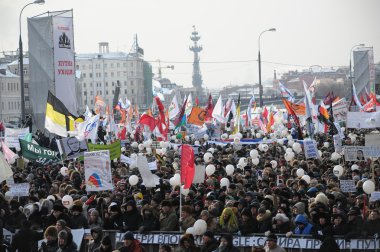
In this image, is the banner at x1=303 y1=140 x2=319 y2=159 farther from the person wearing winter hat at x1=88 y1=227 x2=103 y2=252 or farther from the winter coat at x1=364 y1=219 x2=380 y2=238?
the person wearing winter hat at x1=88 y1=227 x2=103 y2=252

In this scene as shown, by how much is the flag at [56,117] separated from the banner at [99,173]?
384 inches

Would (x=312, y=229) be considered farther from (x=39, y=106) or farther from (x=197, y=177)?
(x=39, y=106)

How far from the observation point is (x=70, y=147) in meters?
22.8

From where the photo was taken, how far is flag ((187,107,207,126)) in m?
38.1

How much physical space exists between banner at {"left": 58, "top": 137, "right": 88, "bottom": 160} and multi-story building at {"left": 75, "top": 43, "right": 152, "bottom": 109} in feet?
494

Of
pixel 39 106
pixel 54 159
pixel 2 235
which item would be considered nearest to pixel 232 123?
pixel 39 106

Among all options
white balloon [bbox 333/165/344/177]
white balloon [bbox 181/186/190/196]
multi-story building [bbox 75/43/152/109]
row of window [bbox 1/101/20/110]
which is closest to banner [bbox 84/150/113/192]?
white balloon [bbox 181/186/190/196]

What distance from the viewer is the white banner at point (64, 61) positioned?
38312 millimetres

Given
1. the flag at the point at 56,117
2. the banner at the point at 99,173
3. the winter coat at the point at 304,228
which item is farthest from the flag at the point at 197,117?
the winter coat at the point at 304,228

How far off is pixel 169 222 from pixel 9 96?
312ft

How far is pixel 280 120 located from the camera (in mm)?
54062

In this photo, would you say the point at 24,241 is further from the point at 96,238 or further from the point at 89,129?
the point at 89,129

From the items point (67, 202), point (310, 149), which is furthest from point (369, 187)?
point (310, 149)

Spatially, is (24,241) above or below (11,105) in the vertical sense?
below
